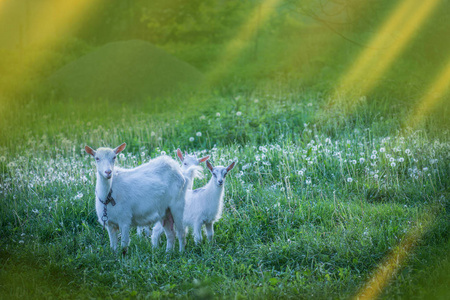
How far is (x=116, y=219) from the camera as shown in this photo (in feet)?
20.5

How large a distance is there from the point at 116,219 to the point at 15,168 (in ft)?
19.5

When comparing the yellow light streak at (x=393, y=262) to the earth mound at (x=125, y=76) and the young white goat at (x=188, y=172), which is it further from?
the earth mound at (x=125, y=76)

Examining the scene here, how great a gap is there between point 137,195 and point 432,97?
11.0m

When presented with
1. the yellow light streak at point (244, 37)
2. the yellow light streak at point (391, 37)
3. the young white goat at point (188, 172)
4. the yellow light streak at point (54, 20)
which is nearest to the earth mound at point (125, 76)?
the yellow light streak at point (244, 37)

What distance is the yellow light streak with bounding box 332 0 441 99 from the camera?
54.1ft

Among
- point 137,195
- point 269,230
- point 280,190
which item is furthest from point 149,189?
point 280,190

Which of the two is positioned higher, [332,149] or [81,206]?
[332,149]

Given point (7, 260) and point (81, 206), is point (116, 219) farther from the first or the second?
point (81, 206)

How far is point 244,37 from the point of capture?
100ft

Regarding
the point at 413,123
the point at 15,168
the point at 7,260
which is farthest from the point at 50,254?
the point at 413,123

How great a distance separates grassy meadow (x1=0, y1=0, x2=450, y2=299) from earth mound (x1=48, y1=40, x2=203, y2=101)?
1439 mm

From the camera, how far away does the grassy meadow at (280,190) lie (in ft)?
17.9

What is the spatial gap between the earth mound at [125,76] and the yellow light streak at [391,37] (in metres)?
7.87

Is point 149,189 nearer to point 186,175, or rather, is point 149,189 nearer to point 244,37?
point 186,175
